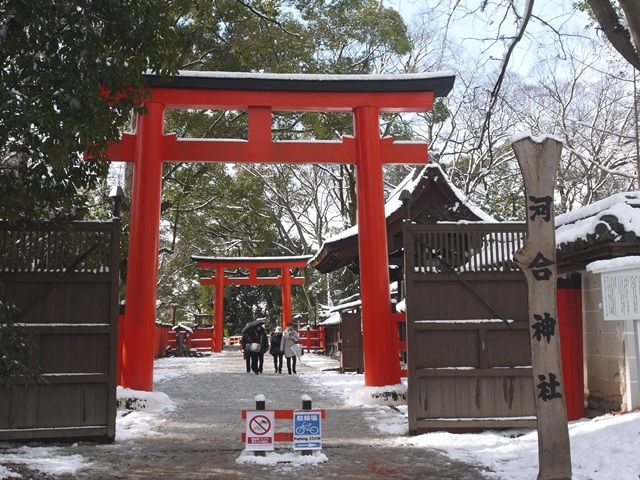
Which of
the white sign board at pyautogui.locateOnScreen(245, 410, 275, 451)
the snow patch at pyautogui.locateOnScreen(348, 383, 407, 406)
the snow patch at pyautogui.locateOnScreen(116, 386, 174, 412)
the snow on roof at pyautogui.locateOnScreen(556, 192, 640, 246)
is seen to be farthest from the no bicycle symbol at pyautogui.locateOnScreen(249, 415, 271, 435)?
the snow patch at pyautogui.locateOnScreen(348, 383, 407, 406)

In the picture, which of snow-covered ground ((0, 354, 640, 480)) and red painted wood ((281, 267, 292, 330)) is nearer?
snow-covered ground ((0, 354, 640, 480))

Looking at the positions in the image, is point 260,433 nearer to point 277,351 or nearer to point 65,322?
point 65,322

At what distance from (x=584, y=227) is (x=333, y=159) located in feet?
17.6

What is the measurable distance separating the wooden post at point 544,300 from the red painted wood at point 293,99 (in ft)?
22.3

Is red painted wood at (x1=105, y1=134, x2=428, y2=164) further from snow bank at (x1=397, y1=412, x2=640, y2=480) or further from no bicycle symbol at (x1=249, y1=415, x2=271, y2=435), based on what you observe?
no bicycle symbol at (x1=249, y1=415, x2=271, y2=435)

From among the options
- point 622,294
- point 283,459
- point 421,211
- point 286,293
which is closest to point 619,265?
point 622,294

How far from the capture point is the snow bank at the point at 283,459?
22.4 ft

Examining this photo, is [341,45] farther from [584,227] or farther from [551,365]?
[551,365]

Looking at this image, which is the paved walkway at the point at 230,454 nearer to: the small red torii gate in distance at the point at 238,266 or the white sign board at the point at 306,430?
the white sign board at the point at 306,430

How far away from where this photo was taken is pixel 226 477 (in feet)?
20.4

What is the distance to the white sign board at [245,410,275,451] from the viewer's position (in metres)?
7.05

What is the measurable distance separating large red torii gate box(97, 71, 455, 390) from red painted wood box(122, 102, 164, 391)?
0.02 m

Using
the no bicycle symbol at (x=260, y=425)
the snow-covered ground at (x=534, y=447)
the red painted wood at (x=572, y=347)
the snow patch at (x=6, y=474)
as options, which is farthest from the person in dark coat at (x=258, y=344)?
the snow patch at (x=6, y=474)

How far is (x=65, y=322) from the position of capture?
26.3 ft
